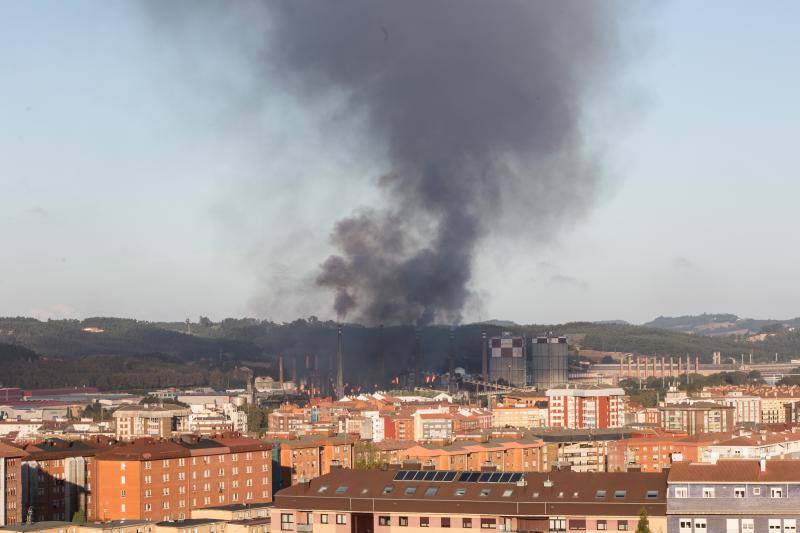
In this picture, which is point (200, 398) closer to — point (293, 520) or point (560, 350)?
point (560, 350)

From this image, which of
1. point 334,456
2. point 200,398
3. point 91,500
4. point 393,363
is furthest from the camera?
point 393,363

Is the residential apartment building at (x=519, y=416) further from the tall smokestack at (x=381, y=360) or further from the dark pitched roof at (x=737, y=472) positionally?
the dark pitched roof at (x=737, y=472)

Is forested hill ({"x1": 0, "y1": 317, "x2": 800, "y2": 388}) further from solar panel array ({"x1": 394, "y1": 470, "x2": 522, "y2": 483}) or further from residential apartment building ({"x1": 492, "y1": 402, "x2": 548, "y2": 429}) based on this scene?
solar panel array ({"x1": 394, "y1": 470, "x2": 522, "y2": 483})

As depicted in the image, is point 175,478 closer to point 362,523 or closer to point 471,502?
point 362,523

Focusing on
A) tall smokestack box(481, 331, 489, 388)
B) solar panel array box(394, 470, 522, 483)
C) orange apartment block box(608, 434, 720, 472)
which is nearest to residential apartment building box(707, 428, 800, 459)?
orange apartment block box(608, 434, 720, 472)

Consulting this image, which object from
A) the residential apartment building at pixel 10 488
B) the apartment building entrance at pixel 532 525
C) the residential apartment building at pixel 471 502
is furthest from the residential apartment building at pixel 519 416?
the apartment building entrance at pixel 532 525

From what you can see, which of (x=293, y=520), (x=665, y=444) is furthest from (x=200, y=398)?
(x=293, y=520)
